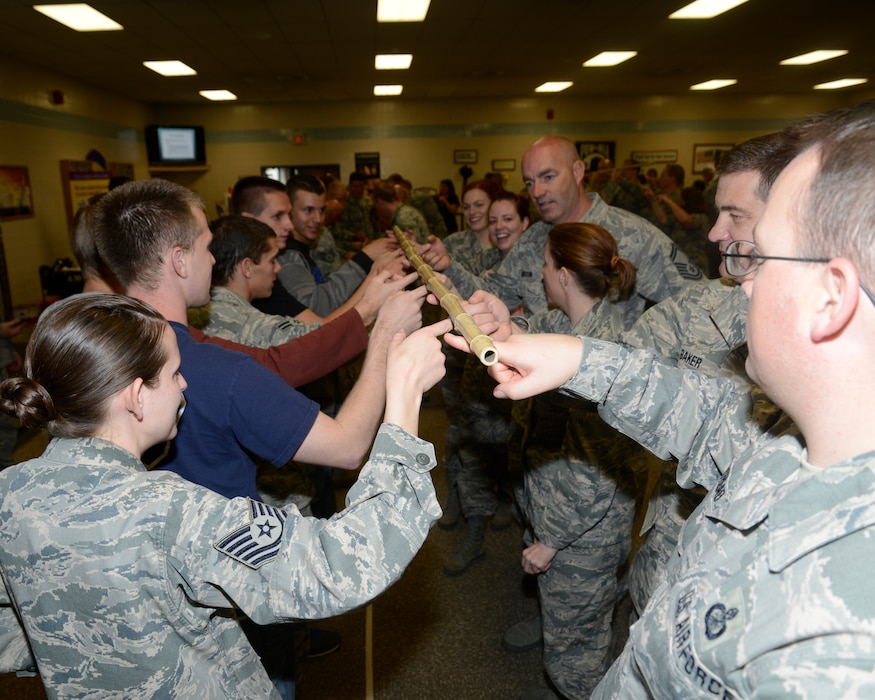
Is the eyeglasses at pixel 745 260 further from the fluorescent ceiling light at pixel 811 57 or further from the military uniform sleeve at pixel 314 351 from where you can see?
the fluorescent ceiling light at pixel 811 57

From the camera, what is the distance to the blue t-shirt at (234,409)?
1301 millimetres

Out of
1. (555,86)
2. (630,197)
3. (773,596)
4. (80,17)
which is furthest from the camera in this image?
(555,86)

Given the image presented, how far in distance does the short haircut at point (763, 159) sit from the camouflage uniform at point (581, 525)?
647 millimetres

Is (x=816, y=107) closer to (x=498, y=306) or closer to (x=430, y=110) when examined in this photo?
(x=430, y=110)

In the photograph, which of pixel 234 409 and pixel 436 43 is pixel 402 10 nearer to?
pixel 436 43

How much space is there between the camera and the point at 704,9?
615cm

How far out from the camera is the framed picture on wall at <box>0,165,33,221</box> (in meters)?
6.76

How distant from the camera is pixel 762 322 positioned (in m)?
0.71

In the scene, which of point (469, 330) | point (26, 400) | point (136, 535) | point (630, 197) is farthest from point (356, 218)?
point (136, 535)

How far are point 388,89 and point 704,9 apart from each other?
605cm

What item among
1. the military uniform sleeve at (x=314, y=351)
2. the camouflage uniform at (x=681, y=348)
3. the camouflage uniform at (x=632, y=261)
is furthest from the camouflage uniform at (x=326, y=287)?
the camouflage uniform at (x=681, y=348)

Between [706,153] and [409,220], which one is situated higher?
[706,153]

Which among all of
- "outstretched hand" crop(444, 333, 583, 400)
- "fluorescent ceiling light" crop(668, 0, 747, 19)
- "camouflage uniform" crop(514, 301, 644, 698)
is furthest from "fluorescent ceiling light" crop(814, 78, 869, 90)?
"outstretched hand" crop(444, 333, 583, 400)

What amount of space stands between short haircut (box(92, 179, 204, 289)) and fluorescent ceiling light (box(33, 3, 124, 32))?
212 inches
